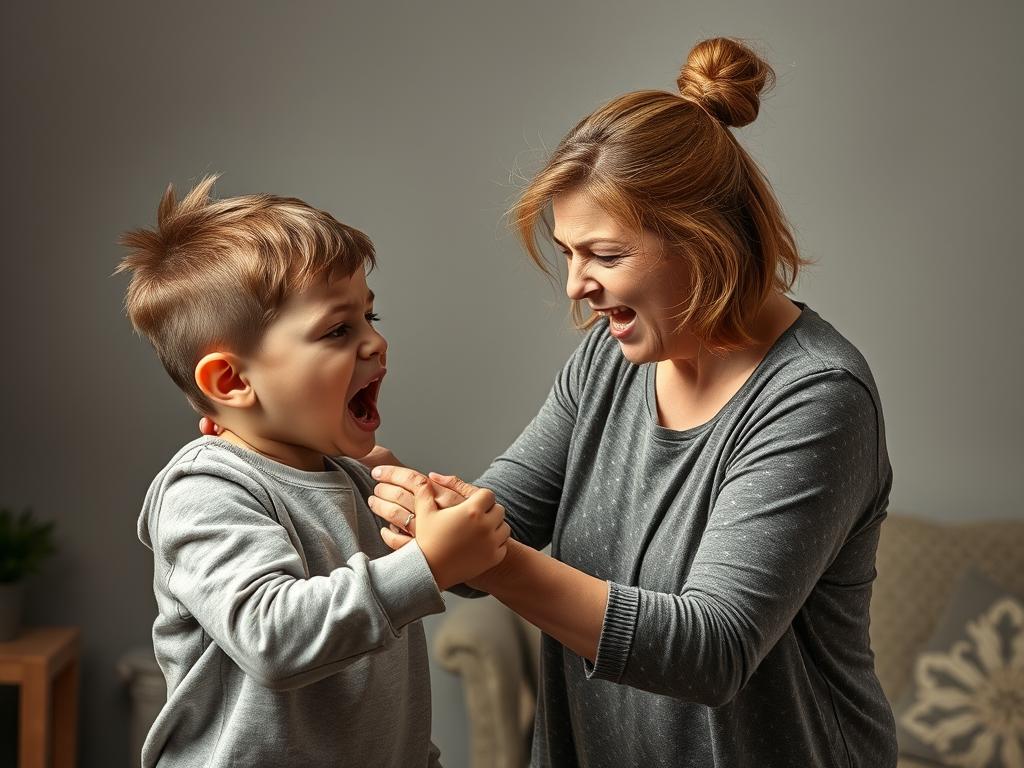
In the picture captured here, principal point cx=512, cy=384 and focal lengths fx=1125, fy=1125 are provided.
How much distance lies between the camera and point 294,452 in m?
1.28

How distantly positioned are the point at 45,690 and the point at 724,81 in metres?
2.17

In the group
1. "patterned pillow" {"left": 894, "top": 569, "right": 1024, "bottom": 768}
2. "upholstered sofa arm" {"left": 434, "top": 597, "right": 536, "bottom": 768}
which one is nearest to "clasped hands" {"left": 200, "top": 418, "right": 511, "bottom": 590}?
"upholstered sofa arm" {"left": 434, "top": 597, "right": 536, "bottom": 768}

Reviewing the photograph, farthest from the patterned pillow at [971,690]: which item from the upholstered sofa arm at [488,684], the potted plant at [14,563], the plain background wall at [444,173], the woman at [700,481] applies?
the potted plant at [14,563]

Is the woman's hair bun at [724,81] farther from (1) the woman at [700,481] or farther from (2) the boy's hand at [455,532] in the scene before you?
(2) the boy's hand at [455,532]

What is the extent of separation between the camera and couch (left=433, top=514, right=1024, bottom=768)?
2582mm

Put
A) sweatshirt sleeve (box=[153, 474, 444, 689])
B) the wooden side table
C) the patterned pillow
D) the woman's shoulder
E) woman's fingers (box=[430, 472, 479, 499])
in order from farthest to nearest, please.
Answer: the wooden side table < the patterned pillow < the woman's shoulder < woman's fingers (box=[430, 472, 479, 499]) < sweatshirt sleeve (box=[153, 474, 444, 689])

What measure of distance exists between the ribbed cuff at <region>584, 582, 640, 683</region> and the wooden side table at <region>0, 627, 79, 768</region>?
1989 millimetres

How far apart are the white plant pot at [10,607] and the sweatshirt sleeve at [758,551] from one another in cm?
211

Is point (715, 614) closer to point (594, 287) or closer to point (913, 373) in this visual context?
point (594, 287)

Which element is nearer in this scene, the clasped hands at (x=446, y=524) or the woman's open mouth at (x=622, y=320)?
the clasped hands at (x=446, y=524)

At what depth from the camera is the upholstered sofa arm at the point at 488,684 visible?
8.43 ft

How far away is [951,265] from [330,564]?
2.30 m

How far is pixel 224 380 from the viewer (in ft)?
4.04

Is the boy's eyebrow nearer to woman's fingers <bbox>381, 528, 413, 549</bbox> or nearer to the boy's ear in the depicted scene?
the boy's ear
